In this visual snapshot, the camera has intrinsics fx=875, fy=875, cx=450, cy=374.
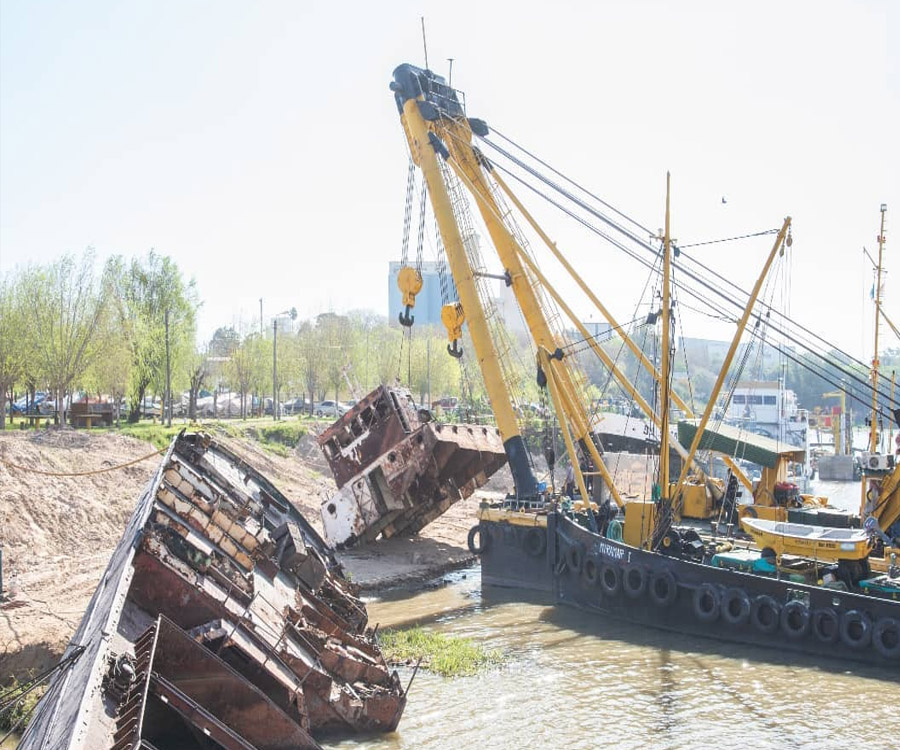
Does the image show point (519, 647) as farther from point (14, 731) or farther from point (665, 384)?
point (14, 731)

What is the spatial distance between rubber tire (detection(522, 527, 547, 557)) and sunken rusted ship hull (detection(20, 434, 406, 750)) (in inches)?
345

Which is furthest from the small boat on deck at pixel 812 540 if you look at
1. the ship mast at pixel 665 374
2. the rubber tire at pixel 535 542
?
the rubber tire at pixel 535 542

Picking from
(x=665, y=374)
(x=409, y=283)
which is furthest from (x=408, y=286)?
(x=665, y=374)

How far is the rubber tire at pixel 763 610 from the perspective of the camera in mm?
17078

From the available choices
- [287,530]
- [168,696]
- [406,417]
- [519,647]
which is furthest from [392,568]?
[168,696]

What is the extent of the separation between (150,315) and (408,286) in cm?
2247

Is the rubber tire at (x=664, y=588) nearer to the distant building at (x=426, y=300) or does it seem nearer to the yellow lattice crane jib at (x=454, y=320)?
the yellow lattice crane jib at (x=454, y=320)

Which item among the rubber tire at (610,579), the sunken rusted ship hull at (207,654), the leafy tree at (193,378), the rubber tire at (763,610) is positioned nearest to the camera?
the sunken rusted ship hull at (207,654)

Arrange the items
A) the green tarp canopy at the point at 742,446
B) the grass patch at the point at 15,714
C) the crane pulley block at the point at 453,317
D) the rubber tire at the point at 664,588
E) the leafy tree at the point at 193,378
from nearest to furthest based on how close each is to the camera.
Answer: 1. the grass patch at the point at 15,714
2. the rubber tire at the point at 664,588
3. the green tarp canopy at the point at 742,446
4. the crane pulley block at the point at 453,317
5. the leafy tree at the point at 193,378

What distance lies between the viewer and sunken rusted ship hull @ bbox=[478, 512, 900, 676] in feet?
52.5

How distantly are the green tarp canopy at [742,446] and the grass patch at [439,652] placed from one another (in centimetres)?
875

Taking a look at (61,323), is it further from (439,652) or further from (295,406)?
(295,406)

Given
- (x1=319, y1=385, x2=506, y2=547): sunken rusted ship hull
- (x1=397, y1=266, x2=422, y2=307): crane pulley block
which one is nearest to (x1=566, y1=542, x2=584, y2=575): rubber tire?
(x1=319, y1=385, x2=506, y2=547): sunken rusted ship hull

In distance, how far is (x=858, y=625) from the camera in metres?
16.0
